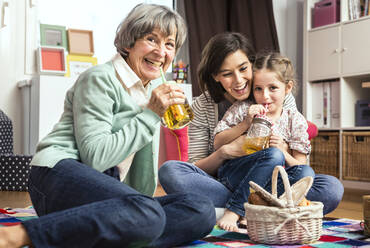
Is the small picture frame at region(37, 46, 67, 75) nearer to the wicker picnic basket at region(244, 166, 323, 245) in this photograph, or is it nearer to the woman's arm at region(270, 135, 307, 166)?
the woman's arm at region(270, 135, 307, 166)

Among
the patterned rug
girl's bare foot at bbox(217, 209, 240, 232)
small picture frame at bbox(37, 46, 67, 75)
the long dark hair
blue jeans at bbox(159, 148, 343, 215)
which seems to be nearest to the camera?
the patterned rug

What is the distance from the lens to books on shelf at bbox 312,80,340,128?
3.66 metres

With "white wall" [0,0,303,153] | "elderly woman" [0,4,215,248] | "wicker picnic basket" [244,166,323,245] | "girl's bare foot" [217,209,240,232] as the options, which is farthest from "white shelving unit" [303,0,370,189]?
"elderly woman" [0,4,215,248]

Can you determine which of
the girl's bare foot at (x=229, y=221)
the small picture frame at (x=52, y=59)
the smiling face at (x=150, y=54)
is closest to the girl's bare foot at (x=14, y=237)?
the smiling face at (x=150, y=54)

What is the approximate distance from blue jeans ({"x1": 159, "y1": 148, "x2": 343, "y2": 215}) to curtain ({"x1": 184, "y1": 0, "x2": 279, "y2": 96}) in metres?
2.17

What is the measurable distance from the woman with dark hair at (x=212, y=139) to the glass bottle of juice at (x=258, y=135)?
1.2 inches

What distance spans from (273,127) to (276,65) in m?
0.25

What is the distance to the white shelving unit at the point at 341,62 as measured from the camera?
343cm

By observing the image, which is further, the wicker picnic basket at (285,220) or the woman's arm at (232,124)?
the woman's arm at (232,124)

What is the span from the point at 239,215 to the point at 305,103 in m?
2.40

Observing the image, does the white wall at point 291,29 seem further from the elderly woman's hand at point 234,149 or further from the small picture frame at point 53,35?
the elderly woman's hand at point 234,149

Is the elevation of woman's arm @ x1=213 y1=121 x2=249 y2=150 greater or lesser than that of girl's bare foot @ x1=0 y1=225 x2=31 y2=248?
greater

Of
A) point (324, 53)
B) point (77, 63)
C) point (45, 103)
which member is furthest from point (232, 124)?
point (77, 63)

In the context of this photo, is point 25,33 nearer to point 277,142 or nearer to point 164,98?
point 277,142
